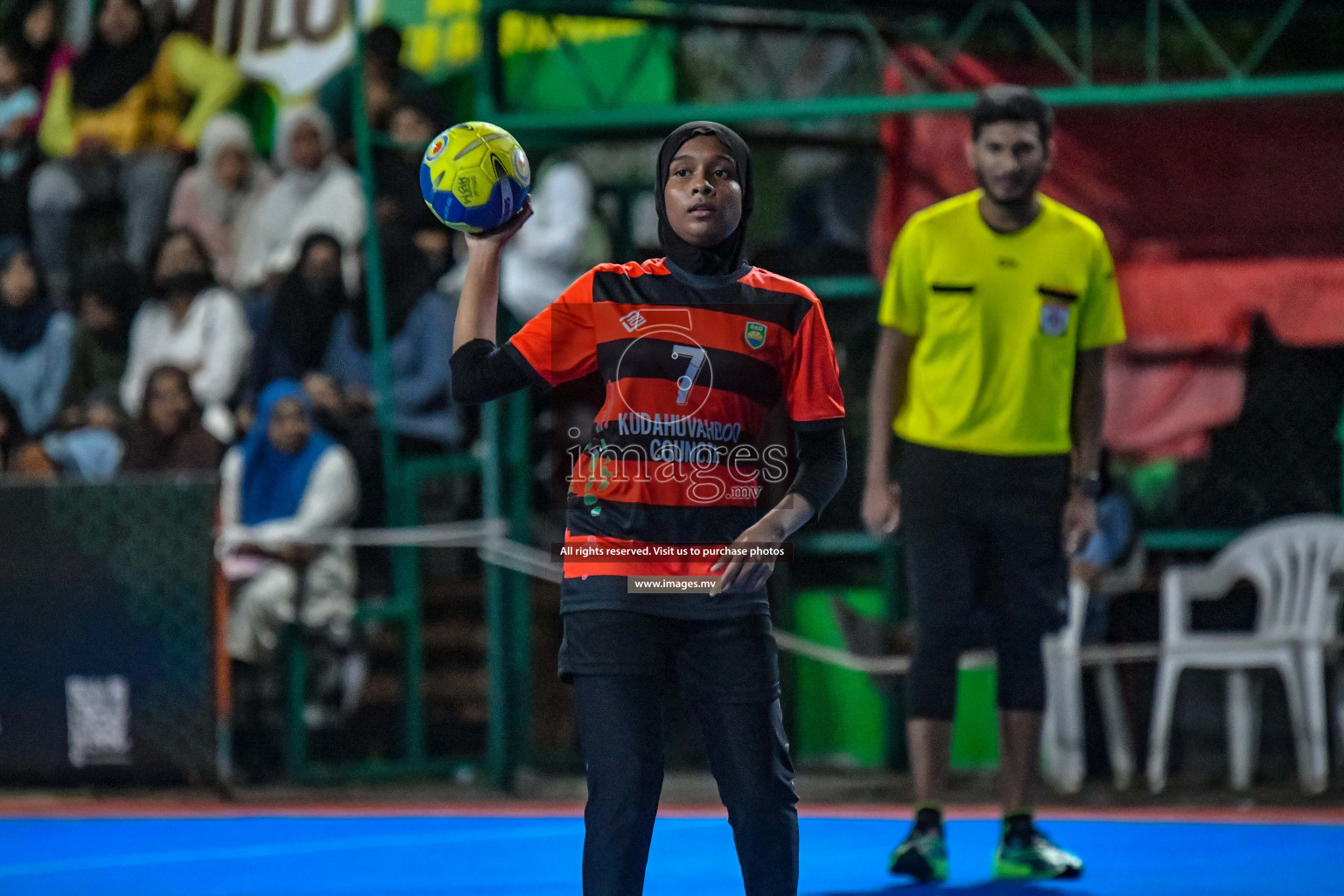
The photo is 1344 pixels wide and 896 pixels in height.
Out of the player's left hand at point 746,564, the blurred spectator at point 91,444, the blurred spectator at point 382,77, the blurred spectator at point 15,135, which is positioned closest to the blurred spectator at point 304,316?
the blurred spectator at point 382,77

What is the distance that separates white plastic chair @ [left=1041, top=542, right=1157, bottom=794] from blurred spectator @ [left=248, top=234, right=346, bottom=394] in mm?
3990

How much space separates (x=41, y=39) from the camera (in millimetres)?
11555

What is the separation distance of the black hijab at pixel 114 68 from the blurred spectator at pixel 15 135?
17.5 inches

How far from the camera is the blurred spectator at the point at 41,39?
11.5m

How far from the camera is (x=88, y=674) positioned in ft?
26.2

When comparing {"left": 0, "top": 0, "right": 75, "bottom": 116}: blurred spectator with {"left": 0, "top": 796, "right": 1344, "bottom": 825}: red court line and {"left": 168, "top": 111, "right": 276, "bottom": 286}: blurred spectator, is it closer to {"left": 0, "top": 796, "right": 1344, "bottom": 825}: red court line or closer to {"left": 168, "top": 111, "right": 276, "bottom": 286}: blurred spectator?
{"left": 168, "top": 111, "right": 276, "bottom": 286}: blurred spectator

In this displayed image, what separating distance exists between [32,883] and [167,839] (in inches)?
38.1

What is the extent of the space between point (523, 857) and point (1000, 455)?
2.05 m

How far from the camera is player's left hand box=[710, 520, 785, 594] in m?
3.56

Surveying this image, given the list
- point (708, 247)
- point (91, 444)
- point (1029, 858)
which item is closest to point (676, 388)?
point (708, 247)

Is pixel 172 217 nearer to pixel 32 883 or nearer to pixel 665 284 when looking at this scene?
pixel 32 883

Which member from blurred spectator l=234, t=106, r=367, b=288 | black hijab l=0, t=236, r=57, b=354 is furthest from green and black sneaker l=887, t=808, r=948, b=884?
black hijab l=0, t=236, r=57, b=354

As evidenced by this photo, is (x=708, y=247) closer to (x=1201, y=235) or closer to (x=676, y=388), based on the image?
(x=676, y=388)

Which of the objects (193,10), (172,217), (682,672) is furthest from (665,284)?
(193,10)
